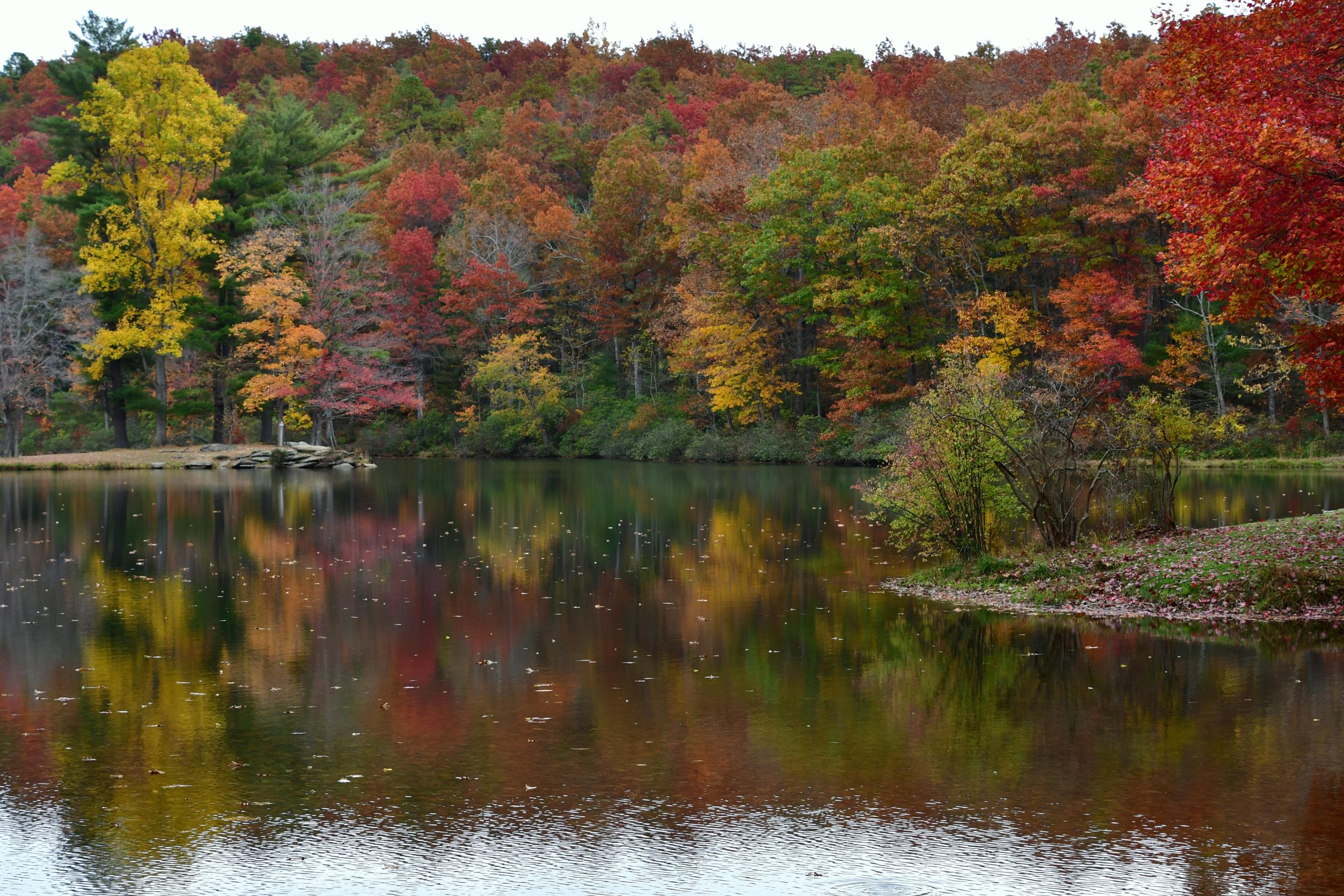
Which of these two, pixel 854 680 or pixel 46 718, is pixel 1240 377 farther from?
pixel 46 718

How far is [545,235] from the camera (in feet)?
208

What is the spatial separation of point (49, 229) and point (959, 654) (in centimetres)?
5829

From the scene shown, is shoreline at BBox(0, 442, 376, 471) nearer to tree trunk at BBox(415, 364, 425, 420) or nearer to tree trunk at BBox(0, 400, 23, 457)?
tree trunk at BBox(0, 400, 23, 457)

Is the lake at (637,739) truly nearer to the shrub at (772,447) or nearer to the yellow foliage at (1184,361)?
the yellow foliage at (1184,361)

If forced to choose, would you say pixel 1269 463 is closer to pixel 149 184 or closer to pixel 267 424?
pixel 267 424

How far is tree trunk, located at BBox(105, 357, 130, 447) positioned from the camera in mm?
47750

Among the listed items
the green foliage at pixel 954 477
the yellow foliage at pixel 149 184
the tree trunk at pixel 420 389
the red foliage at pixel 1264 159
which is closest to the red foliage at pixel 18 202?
the yellow foliage at pixel 149 184

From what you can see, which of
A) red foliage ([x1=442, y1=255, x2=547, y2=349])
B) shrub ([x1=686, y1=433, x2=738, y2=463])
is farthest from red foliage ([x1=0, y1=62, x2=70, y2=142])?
shrub ([x1=686, y1=433, x2=738, y2=463])

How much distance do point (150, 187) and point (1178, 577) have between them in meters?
42.7

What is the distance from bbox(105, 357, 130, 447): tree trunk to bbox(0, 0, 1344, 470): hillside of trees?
0.23m

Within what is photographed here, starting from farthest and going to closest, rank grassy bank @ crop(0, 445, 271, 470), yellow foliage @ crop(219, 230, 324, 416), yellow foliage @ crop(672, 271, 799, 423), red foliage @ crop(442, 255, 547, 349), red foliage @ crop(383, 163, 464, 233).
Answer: red foliage @ crop(383, 163, 464, 233), red foliage @ crop(442, 255, 547, 349), yellow foliage @ crop(672, 271, 799, 423), yellow foliage @ crop(219, 230, 324, 416), grassy bank @ crop(0, 445, 271, 470)

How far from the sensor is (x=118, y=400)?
4794cm

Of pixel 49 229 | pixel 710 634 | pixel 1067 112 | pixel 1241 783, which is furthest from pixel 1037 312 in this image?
pixel 49 229

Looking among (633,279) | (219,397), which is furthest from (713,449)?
(219,397)
